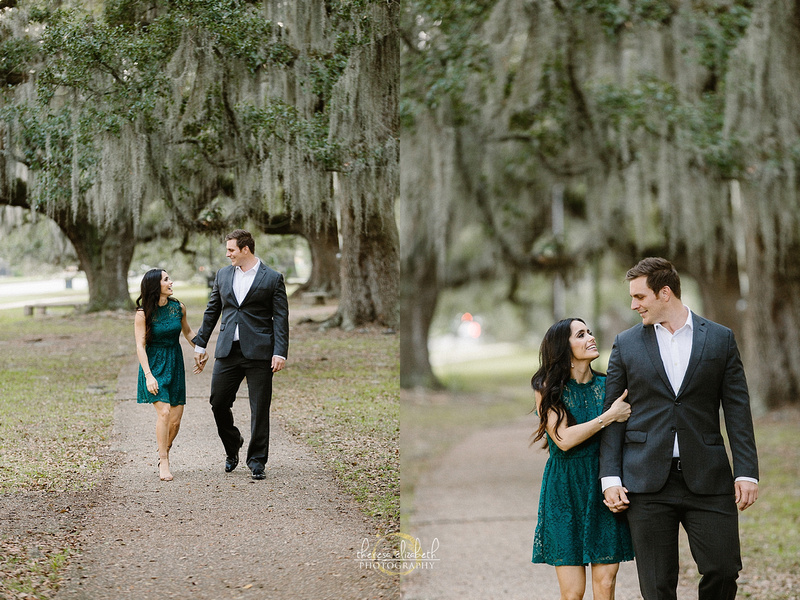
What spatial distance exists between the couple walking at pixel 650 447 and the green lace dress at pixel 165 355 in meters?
1.33

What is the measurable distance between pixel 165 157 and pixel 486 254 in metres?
5.09

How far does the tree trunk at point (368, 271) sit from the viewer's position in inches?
128

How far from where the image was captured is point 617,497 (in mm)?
2195

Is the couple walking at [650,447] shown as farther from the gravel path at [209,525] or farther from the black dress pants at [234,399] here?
the black dress pants at [234,399]

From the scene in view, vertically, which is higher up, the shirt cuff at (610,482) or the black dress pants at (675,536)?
the shirt cuff at (610,482)

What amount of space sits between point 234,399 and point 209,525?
18.1 inches

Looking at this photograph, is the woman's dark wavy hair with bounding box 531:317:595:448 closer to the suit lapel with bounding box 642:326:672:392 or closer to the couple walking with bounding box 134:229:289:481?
the suit lapel with bounding box 642:326:672:392

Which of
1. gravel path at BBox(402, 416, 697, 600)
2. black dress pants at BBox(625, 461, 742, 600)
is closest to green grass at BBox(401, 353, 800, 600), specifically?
gravel path at BBox(402, 416, 697, 600)

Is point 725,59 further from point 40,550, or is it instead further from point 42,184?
point 40,550

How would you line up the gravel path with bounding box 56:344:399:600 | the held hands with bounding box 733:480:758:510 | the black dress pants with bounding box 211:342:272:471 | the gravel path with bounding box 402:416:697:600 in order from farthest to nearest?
the gravel path with bounding box 402:416:697:600, the black dress pants with bounding box 211:342:272:471, the gravel path with bounding box 56:344:399:600, the held hands with bounding box 733:480:758:510

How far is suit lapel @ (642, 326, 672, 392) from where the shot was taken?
217cm

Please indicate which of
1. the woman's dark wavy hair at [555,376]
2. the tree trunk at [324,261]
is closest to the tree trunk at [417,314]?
the tree trunk at [324,261]

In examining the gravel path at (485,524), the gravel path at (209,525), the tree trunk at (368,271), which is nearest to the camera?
the gravel path at (209,525)

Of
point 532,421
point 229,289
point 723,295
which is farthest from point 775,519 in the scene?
point 229,289
